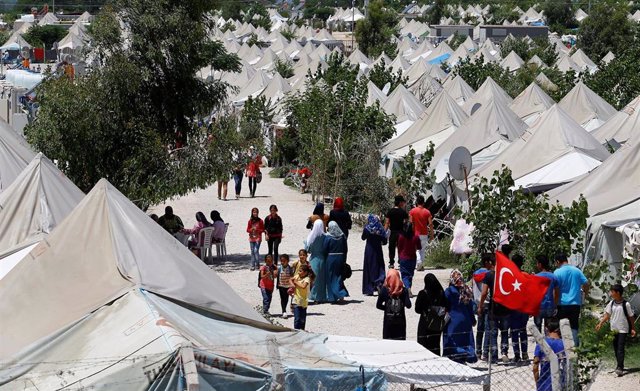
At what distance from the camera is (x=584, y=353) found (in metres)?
10.3

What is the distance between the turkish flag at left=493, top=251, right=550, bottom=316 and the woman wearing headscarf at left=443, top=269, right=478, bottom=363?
1.55 feet

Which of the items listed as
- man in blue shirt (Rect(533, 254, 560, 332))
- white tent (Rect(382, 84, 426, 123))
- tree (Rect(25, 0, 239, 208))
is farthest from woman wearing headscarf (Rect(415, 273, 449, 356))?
white tent (Rect(382, 84, 426, 123))

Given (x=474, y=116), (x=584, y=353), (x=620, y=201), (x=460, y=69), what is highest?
(x=460, y=69)

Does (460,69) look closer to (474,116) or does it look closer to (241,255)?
(474,116)

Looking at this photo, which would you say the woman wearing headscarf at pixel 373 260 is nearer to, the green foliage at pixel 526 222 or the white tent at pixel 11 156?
the green foliage at pixel 526 222

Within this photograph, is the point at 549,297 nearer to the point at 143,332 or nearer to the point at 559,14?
the point at 143,332

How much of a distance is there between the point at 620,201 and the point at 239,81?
34.3 m

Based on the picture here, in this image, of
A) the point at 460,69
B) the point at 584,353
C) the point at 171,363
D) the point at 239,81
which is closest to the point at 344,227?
the point at 584,353

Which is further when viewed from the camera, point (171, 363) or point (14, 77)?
point (14, 77)

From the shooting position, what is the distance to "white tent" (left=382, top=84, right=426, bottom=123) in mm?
33156

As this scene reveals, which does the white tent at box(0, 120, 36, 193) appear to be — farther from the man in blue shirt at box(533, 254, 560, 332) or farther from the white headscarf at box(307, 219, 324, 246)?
the man in blue shirt at box(533, 254, 560, 332)

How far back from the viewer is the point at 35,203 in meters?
14.8

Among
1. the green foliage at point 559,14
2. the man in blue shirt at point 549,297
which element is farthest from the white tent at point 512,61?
the green foliage at point 559,14

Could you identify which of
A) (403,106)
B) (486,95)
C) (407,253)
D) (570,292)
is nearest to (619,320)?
(570,292)
